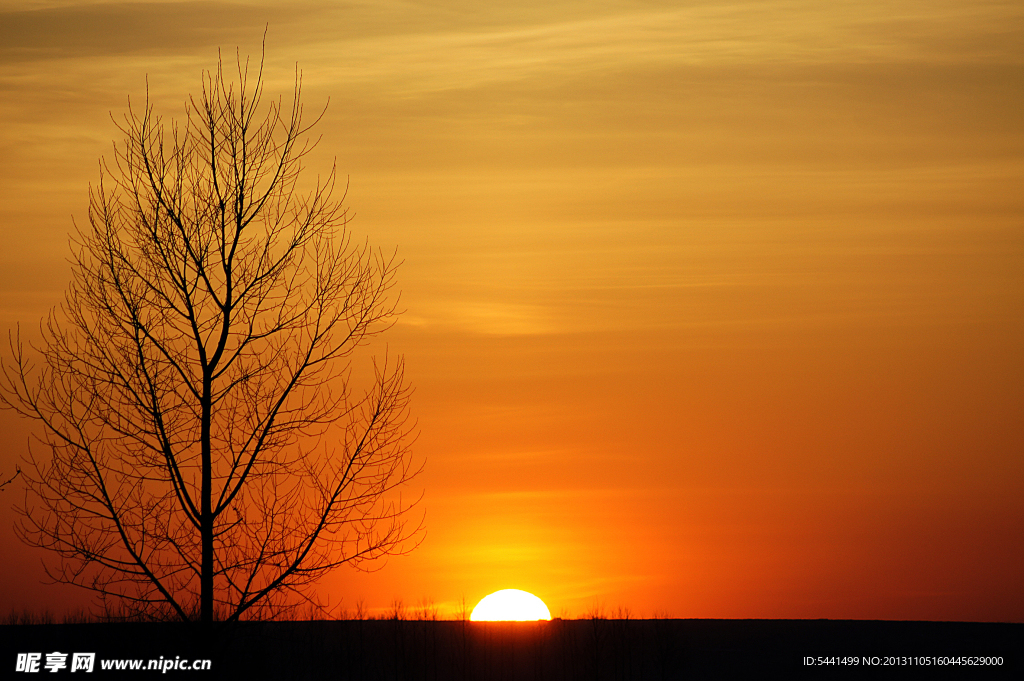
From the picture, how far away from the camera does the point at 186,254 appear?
15.1 m

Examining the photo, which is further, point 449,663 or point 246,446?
point 449,663

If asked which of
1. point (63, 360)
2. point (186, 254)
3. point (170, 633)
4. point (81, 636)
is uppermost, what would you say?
point (186, 254)

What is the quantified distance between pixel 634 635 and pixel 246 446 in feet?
86.3

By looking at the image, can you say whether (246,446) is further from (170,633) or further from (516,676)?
(516,676)

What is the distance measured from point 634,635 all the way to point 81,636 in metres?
20.6

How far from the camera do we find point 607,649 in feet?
114

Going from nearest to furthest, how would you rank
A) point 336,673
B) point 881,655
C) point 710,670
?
point 336,673 < point 710,670 < point 881,655

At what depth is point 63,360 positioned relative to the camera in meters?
14.9

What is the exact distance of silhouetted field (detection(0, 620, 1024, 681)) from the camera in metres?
30.9

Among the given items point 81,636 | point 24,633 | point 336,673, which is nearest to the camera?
point 81,636

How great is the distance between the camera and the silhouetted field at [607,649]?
30859 mm

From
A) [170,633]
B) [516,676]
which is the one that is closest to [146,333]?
[170,633]

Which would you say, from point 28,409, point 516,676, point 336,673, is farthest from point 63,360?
point 516,676

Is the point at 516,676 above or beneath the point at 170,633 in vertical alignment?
above
